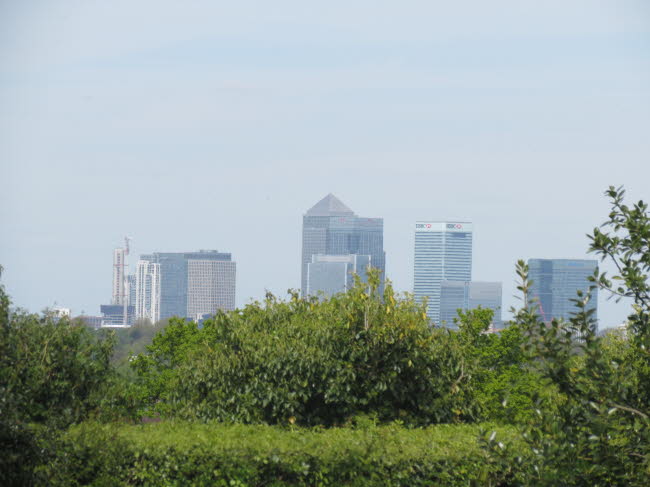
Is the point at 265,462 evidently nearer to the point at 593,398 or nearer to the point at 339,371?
the point at 339,371

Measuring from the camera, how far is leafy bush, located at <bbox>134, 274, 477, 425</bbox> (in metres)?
11.1

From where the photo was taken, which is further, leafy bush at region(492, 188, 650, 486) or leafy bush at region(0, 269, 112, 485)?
leafy bush at region(0, 269, 112, 485)

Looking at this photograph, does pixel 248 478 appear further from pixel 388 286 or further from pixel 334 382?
pixel 388 286

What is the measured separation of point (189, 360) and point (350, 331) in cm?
264

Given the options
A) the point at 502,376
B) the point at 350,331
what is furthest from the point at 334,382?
the point at 502,376

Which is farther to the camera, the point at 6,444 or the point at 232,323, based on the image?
the point at 232,323

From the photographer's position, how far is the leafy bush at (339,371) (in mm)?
11109

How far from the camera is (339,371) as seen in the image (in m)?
11.0

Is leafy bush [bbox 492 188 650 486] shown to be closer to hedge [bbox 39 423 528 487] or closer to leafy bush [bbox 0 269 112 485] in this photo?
hedge [bbox 39 423 528 487]

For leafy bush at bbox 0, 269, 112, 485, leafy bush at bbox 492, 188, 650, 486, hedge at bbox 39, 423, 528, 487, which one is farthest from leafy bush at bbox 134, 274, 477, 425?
leafy bush at bbox 492, 188, 650, 486

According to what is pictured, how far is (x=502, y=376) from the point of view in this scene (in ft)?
64.6

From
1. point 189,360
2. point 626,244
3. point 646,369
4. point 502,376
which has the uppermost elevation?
point 626,244

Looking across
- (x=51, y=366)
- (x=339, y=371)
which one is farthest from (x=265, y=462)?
(x=51, y=366)

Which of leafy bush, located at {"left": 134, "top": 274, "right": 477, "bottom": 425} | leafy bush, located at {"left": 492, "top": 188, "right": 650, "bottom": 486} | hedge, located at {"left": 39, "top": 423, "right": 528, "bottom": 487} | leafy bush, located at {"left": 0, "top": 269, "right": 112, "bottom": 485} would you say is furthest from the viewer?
leafy bush, located at {"left": 134, "top": 274, "right": 477, "bottom": 425}
